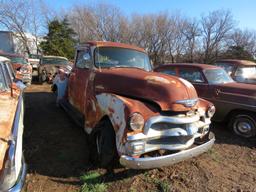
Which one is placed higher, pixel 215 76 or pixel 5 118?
pixel 215 76

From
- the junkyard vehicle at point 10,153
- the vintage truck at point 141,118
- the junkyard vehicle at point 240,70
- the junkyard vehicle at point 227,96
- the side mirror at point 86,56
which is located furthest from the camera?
the junkyard vehicle at point 240,70

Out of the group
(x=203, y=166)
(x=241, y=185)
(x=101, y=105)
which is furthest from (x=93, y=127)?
(x=241, y=185)

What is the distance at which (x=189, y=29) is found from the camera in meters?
36.1

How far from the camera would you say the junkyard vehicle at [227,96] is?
543 cm

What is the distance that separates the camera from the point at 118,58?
4.61 meters

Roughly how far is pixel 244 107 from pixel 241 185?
7.84 ft

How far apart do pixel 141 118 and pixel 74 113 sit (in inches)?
106

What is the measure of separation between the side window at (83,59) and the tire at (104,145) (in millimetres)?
1550

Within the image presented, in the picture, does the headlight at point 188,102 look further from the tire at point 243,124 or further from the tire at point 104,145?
the tire at point 243,124

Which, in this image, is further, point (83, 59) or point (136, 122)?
point (83, 59)

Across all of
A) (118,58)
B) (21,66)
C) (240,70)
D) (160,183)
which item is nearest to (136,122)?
(160,183)

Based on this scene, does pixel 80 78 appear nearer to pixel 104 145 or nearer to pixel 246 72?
pixel 104 145

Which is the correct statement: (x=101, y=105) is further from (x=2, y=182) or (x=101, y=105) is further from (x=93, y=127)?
(x=2, y=182)

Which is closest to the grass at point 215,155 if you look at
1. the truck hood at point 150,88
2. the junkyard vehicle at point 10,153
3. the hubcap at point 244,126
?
the hubcap at point 244,126
